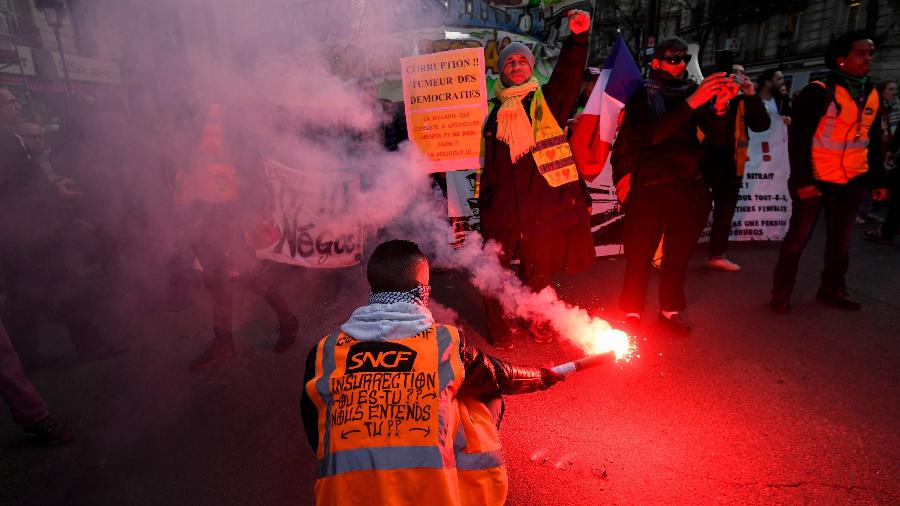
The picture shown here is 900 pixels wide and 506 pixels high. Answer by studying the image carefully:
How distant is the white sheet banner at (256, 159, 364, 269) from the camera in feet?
16.4

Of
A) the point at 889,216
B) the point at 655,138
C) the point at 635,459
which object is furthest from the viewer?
the point at 889,216

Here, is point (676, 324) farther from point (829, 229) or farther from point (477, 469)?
point (477, 469)

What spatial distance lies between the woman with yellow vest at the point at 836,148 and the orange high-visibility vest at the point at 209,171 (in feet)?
14.4

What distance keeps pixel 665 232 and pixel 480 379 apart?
2479 mm

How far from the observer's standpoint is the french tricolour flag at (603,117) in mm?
3502

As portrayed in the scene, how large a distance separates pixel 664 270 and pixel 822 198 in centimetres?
143

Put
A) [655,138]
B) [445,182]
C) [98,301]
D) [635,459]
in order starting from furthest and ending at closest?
[445,182] < [98,301] < [655,138] < [635,459]

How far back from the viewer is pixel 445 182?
524 cm

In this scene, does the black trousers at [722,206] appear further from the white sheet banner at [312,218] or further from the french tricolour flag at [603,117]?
the white sheet banner at [312,218]

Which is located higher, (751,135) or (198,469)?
(751,135)

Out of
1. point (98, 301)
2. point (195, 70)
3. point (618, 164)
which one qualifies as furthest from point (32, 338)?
point (618, 164)

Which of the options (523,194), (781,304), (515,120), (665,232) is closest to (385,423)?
(523,194)

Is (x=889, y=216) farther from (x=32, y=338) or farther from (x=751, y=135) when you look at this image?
(x=32, y=338)

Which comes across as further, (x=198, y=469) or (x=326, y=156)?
(x=326, y=156)
